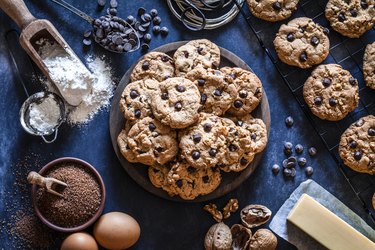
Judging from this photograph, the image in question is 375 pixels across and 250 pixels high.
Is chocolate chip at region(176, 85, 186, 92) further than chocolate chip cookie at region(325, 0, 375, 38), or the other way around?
chocolate chip cookie at region(325, 0, 375, 38)

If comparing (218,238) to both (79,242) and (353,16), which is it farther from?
(353,16)

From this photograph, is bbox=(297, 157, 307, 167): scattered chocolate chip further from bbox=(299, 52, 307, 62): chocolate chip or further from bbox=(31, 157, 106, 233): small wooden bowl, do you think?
bbox=(31, 157, 106, 233): small wooden bowl

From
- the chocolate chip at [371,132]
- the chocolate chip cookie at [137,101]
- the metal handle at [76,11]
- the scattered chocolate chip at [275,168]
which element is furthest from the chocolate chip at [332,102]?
the metal handle at [76,11]

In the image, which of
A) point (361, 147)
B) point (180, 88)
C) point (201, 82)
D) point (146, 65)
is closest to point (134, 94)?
point (146, 65)

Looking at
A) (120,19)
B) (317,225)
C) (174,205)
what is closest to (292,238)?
(317,225)

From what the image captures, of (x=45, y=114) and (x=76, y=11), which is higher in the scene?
(x=76, y=11)

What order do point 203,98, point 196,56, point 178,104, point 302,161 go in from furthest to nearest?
point 302,161 < point 196,56 < point 203,98 < point 178,104

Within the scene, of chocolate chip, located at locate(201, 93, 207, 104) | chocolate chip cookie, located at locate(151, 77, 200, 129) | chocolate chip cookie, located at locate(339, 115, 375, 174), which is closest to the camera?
chocolate chip cookie, located at locate(151, 77, 200, 129)

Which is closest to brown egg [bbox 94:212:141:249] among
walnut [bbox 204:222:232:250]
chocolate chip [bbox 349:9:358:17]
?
walnut [bbox 204:222:232:250]
